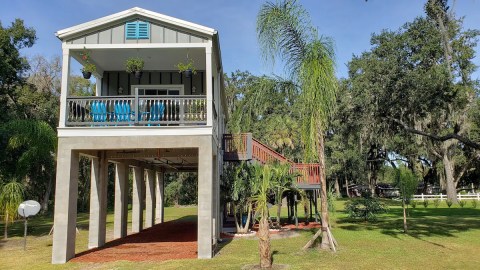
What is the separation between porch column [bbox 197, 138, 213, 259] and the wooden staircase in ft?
12.4

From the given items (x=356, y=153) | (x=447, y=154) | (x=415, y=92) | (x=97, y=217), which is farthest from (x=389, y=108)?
(x=356, y=153)

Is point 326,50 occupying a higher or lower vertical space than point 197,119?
higher

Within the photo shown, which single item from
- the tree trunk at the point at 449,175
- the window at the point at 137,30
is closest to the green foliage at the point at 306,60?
the window at the point at 137,30

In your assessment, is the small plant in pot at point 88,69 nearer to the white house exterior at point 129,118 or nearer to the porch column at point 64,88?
the white house exterior at point 129,118

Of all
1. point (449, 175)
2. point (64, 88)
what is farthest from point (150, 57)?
point (449, 175)

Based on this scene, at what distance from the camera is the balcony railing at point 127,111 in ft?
35.8

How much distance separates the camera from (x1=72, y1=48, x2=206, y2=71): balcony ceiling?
12.0 m

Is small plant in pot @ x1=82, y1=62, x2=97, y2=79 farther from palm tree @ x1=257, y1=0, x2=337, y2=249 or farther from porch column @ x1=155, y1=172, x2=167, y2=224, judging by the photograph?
porch column @ x1=155, y1=172, x2=167, y2=224

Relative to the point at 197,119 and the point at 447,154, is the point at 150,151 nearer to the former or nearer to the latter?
the point at 197,119

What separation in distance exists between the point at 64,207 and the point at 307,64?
750 cm

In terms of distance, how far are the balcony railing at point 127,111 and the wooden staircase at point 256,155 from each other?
3551 mm

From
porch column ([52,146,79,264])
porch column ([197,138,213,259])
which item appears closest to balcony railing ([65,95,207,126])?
porch column ([197,138,213,259])

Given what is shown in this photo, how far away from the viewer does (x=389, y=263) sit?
9.42 meters

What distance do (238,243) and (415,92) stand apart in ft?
46.7
